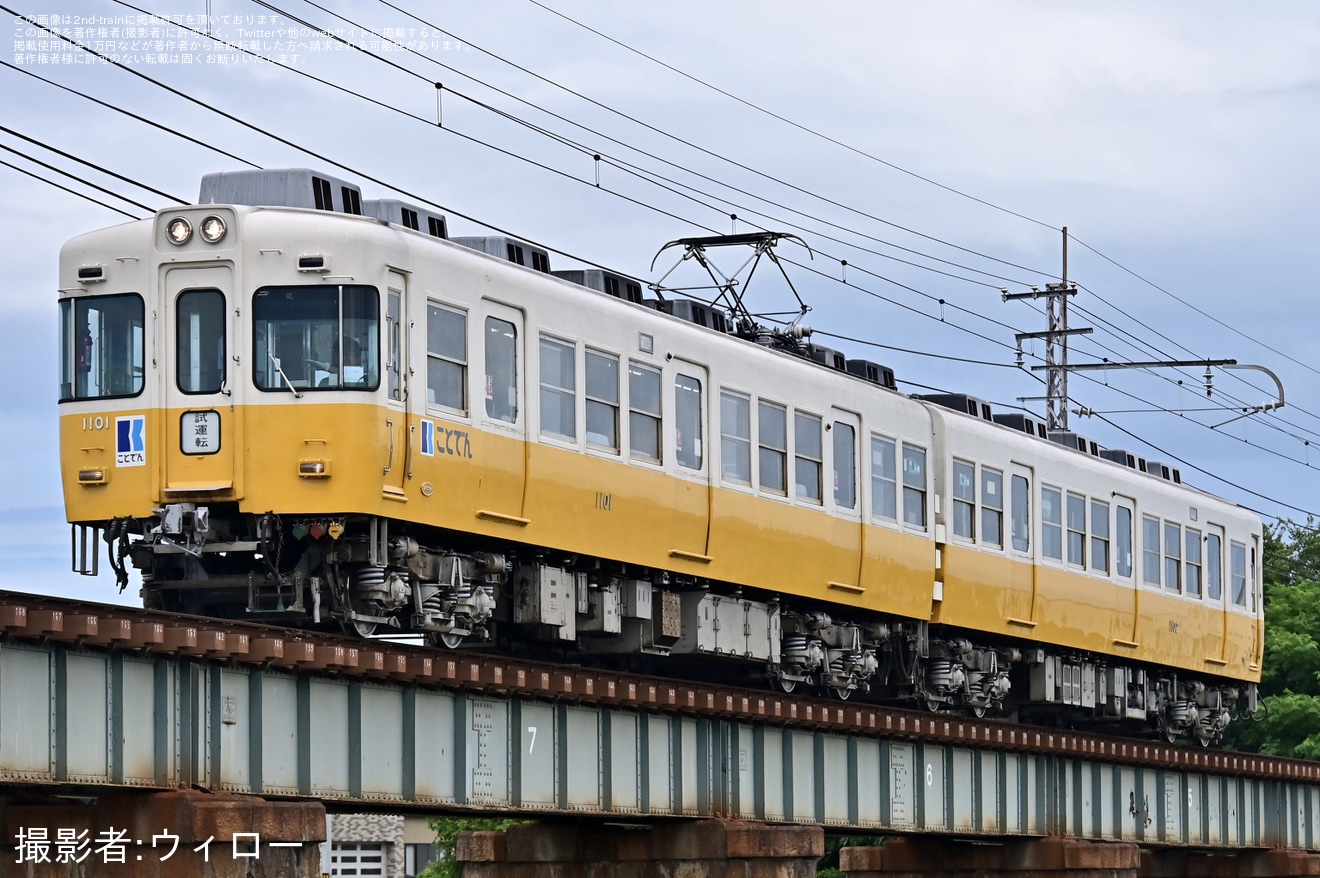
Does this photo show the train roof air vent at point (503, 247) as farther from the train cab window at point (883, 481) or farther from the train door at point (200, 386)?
the train cab window at point (883, 481)

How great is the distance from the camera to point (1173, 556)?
124 feet

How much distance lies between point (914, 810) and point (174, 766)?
49.9 ft

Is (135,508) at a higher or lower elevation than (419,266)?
lower

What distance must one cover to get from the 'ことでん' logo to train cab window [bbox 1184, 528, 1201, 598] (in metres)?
22.0

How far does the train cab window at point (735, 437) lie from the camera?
1002 inches

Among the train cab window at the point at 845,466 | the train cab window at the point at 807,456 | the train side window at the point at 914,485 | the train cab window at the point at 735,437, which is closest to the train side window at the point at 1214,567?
the train side window at the point at 914,485

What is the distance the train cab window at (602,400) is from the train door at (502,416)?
50.1 inches

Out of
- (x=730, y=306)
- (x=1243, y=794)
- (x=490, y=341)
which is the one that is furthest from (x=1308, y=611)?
(x=490, y=341)

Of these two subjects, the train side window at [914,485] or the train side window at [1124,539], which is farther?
the train side window at [1124,539]

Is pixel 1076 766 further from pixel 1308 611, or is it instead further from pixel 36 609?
pixel 1308 611

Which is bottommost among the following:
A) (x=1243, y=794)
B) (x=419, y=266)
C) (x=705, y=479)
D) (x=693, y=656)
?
(x=1243, y=794)

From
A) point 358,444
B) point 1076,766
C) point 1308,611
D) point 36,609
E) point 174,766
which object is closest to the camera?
point 36,609

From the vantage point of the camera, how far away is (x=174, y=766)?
18.3 m

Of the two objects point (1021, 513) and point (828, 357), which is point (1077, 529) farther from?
point (828, 357)
